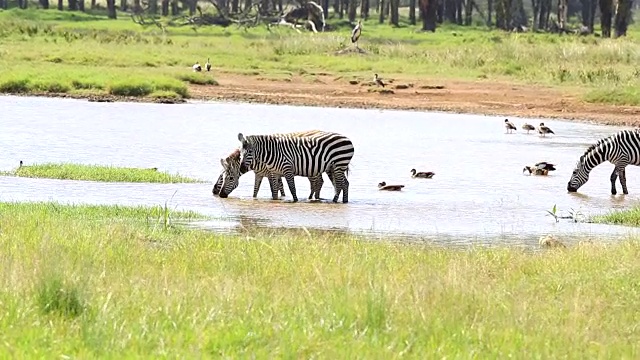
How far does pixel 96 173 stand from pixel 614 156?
309 inches

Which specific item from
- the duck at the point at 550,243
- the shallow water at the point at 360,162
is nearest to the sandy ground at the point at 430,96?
the shallow water at the point at 360,162

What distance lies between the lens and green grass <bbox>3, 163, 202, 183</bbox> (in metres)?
18.4

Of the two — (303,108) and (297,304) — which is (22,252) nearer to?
(297,304)

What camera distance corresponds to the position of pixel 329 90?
3578 centimetres

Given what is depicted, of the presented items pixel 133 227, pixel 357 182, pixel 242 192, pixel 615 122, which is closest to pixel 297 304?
pixel 133 227

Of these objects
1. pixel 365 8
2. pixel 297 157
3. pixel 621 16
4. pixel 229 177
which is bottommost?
pixel 365 8

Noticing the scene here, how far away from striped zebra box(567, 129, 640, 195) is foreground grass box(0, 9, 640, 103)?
43.9ft

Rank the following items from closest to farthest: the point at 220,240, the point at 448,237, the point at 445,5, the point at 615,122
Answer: the point at 220,240 → the point at 448,237 → the point at 615,122 → the point at 445,5

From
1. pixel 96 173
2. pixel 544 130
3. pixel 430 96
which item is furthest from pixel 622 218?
pixel 430 96

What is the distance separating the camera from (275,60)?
4316 centimetres

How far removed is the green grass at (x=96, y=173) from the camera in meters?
18.4

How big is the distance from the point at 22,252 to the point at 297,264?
198 centimetres

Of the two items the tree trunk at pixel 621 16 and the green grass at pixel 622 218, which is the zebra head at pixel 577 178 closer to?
the green grass at pixel 622 218

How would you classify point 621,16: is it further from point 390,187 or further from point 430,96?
point 390,187
